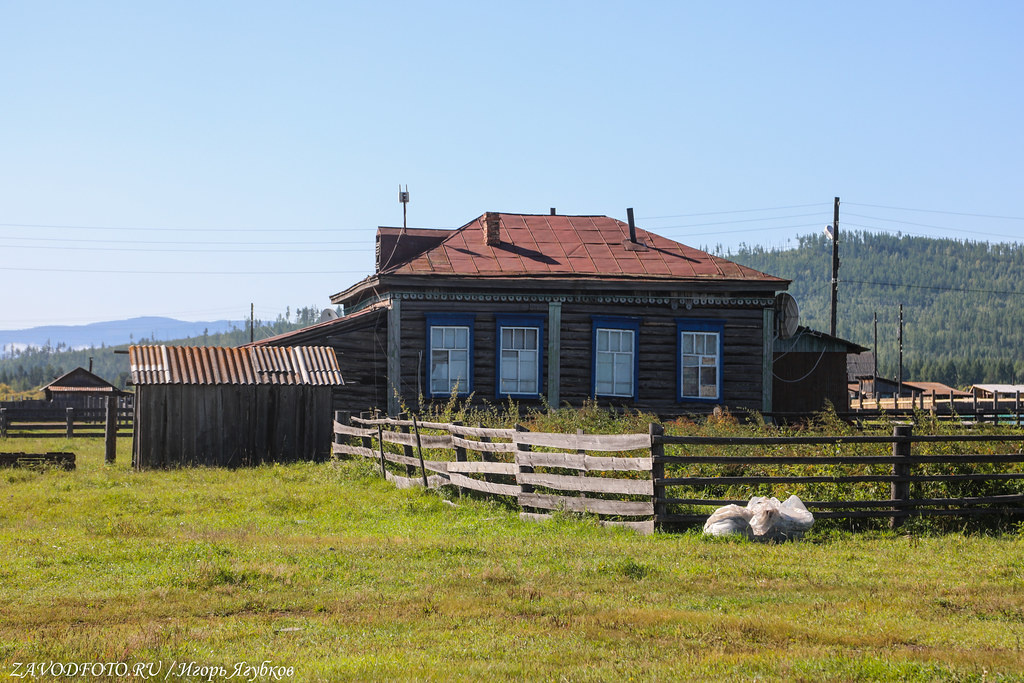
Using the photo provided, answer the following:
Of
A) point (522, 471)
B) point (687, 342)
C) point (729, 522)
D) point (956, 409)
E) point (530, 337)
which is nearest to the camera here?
point (729, 522)

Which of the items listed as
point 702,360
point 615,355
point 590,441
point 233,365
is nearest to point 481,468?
point 590,441

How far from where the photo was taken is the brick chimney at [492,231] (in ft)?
87.8

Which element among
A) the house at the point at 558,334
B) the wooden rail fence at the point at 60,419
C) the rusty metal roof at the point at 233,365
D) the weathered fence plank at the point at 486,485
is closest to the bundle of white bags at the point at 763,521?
the weathered fence plank at the point at 486,485

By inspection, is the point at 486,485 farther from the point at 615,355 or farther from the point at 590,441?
the point at 615,355

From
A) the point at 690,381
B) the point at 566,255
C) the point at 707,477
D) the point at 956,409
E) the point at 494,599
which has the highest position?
the point at 566,255

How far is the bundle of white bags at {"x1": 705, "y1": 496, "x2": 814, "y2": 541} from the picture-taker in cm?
1134

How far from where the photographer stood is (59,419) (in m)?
33.9

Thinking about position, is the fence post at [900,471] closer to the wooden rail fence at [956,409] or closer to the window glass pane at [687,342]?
the wooden rail fence at [956,409]

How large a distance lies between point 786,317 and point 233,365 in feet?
47.6

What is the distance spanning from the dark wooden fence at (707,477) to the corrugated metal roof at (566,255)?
34.9 ft

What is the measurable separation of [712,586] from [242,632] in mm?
4023

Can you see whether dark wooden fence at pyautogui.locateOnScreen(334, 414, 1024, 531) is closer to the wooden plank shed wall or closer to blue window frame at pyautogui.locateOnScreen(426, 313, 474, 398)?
the wooden plank shed wall

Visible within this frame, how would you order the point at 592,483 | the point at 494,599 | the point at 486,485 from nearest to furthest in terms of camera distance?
the point at 494,599 → the point at 592,483 → the point at 486,485

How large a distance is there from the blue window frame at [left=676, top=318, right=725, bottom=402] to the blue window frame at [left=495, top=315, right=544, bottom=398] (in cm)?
364
